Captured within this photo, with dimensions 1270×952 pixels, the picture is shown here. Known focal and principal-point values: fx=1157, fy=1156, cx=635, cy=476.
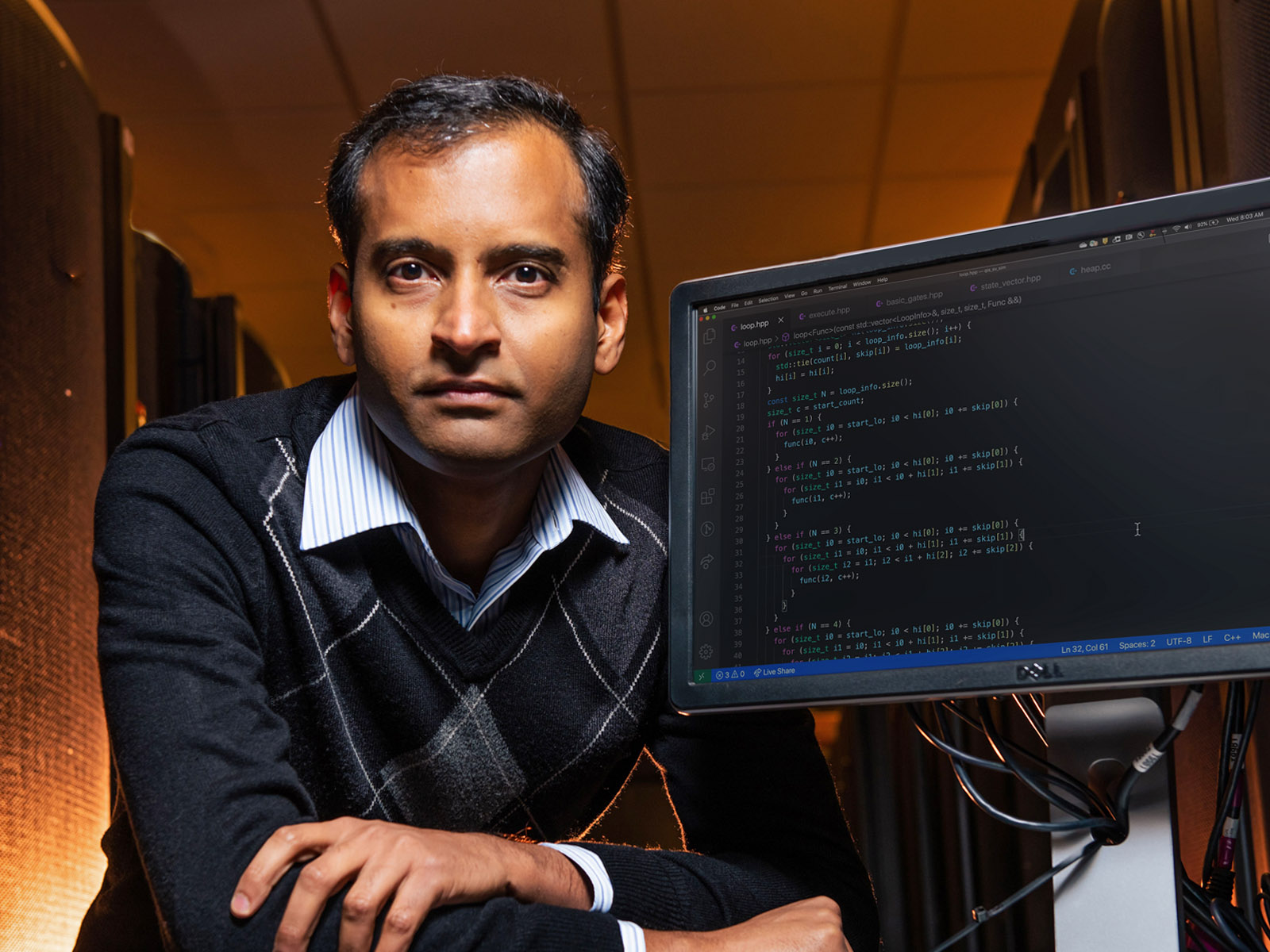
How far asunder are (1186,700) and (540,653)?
1.87ft

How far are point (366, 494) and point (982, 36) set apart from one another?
236 centimetres

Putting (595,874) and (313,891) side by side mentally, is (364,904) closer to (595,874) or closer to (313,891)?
(313,891)

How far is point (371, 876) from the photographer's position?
0.71 meters

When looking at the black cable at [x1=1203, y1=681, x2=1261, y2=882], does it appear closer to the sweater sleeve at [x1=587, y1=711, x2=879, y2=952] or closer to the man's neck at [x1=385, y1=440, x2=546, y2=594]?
the sweater sleeve at [x1=587, y1=711, x2=879, y2=952]

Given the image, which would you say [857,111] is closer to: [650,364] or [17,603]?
[650,364]

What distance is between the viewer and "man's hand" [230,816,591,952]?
0.69m

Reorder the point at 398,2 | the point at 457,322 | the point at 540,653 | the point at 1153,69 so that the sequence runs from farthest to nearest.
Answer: the point at 398,2 → the point at 1153,69 → the point at 540,653 → the point at 457,322

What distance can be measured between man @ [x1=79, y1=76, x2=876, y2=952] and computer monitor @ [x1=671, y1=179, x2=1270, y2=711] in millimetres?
167

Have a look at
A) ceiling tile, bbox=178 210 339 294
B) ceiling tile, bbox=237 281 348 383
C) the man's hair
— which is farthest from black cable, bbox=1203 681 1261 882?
ceiling tile, bbox=237 281 348 383

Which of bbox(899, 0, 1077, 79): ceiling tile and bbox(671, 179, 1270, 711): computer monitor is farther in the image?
bbox(899, 0, 1077, 79): ceiling tile

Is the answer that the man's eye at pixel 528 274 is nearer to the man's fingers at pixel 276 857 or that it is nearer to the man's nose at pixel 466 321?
the man's nose at pixel 466 321

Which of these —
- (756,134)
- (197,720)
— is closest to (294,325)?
(756,134)

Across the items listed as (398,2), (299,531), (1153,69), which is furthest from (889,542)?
(398,2)

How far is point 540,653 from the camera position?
1113 mm
